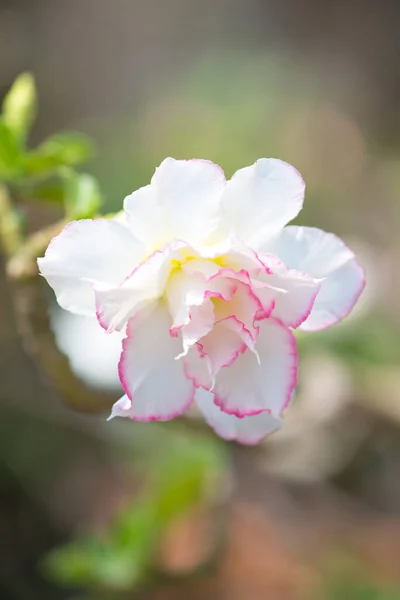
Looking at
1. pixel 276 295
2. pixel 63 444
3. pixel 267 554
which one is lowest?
pixel 267 554

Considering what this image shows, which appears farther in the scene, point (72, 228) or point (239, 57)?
point (239, 57)

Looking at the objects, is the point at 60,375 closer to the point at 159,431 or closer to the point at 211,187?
the point at 211,187

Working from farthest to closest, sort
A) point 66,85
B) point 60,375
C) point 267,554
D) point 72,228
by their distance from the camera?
point 66,85
point 267,554
point 60,375
point 72,228

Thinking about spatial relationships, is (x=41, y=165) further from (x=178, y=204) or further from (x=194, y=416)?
(x=194, y=416)

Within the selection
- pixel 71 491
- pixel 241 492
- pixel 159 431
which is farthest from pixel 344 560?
pixel 71 491

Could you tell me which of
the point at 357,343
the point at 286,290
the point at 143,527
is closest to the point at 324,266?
the point at 286,290

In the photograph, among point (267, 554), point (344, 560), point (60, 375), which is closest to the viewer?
point (60, 375)

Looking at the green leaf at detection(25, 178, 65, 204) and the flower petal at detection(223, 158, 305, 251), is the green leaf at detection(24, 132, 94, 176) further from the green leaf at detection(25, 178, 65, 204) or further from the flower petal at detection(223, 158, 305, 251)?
the flower petal at detection(223, 158, 305, 251)

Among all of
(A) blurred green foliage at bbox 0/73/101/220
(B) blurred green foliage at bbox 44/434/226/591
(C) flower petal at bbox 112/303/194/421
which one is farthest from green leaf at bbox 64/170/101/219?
(B) blurred green foliage at bbox 44/434/226/591
